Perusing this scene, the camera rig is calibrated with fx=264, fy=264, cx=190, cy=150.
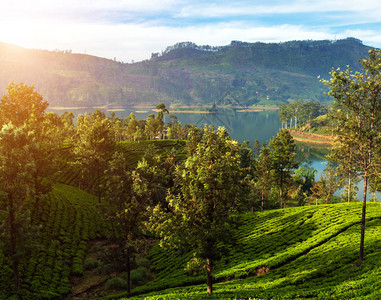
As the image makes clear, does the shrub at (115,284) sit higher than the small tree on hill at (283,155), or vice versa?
the small tree on hill at (283,155)

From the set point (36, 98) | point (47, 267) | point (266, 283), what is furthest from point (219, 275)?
point (36, 98)

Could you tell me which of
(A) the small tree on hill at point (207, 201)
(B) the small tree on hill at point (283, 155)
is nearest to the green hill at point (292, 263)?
(A) the small tree on hill at point (207, 201)

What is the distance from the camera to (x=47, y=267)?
3709cm

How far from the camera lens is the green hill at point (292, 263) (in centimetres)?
2059

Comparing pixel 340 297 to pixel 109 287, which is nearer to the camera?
pixel 340 297

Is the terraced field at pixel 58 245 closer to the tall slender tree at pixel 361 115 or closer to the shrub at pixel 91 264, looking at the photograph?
the shrub at pixel 91 264

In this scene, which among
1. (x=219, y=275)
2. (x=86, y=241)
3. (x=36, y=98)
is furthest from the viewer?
(x=36, y=98)

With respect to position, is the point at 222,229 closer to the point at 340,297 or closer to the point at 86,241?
the point at 340,297

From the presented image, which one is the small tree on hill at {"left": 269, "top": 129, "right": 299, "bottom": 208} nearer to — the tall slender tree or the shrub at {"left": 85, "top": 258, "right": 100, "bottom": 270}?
the tall slender tree

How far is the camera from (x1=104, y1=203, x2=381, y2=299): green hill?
20.6 metres

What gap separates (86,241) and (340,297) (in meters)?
45.0

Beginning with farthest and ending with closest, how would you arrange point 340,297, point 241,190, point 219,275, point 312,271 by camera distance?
point 219,275 < point 312,271 < point 241,190 < point 340,297

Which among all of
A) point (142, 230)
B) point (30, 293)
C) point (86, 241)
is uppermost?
point (142, 230)

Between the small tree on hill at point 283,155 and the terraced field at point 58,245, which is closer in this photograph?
the terraced field at point 58,245
